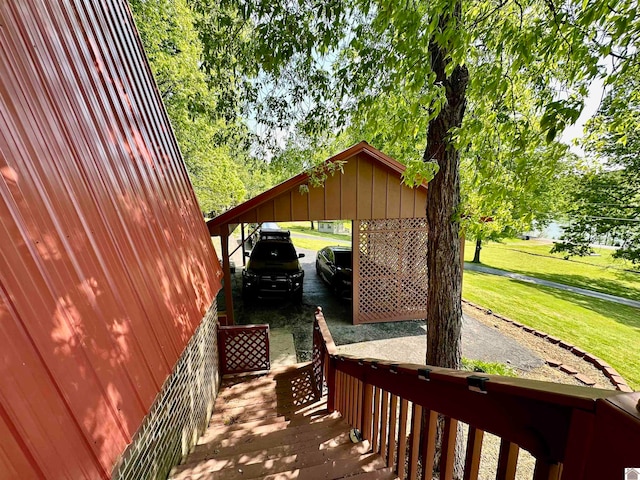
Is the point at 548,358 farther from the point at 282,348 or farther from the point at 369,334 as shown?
the point at 282,348

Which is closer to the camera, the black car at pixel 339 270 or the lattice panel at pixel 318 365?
the lattice panel at pixel 318 365

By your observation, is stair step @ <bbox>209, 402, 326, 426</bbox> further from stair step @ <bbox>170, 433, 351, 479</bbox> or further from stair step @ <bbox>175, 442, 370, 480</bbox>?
stair step @ <bbox>175, 442, 370, 480</bbox>

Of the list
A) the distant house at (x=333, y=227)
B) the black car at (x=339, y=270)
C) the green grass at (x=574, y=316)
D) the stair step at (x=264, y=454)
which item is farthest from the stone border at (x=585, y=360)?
the distant house at (x=333, y=227)

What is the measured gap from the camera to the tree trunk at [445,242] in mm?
3250

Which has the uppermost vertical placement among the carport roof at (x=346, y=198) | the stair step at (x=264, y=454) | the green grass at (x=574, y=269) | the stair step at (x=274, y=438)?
the carport roof at (x=346, y=198)

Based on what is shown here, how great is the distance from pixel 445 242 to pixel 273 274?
230 inches

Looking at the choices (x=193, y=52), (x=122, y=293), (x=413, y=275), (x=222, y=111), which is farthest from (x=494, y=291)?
(x=193, y=52)

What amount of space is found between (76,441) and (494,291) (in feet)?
44.5

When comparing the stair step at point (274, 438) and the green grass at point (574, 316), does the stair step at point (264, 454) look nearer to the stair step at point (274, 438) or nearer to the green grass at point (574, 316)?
the stair step at point (274, 438)

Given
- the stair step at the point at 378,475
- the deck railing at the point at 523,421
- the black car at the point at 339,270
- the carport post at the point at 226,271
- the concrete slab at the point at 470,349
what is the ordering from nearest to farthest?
the deck railing at the point at 523,421 → the stair step at the point at 378,475 → the concrete slab at the point at 470,349 → the carport post at the point at 226,271 → the black car at the point at 339,270

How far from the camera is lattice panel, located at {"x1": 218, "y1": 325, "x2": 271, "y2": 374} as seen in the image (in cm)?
512

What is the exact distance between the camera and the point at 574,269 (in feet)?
59.4

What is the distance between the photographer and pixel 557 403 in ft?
2.51

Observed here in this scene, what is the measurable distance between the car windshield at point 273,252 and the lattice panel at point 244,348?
3863mm
